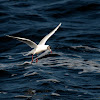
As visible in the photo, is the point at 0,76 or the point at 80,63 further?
the point at 80,63

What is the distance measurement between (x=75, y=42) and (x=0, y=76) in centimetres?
600

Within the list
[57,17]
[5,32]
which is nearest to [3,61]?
[5,32]

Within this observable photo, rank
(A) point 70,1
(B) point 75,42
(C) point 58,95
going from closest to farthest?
(C) point 58,95, (B) point 75,42, (A) point 70,1

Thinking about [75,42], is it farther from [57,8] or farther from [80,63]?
[57,8]

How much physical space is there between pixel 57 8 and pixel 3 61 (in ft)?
29.2

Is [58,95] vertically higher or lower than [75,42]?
lower

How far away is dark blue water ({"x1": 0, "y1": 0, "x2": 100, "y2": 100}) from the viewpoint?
1237 cm

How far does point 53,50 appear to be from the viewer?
17484 millimetres

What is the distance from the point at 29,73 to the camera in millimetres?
14258

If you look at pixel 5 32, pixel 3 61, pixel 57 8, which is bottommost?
pixel 3 61

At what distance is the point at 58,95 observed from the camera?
11.8 meters

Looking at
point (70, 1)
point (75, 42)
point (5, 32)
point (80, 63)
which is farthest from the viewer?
point (70, 1)

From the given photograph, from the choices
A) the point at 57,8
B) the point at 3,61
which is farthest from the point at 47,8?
the point at 3,61

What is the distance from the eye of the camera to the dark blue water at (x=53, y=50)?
12.4 metres
